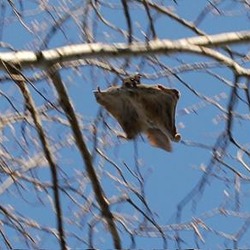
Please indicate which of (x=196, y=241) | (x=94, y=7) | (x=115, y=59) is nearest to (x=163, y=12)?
(x=94, y=7)

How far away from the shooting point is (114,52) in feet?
9.34

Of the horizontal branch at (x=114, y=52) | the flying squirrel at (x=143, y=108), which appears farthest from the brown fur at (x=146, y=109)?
the horizontal branch at (x=114, y=52)

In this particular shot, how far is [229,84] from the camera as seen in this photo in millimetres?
2992

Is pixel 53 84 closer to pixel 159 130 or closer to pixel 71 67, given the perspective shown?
pixel 71 67

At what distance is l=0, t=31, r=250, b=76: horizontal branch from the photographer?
2768mm

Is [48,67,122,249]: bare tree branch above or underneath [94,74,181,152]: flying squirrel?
underneath

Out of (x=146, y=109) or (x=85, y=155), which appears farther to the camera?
(x=146, y=109)

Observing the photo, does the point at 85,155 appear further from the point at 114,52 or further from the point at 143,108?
the point at 114,52

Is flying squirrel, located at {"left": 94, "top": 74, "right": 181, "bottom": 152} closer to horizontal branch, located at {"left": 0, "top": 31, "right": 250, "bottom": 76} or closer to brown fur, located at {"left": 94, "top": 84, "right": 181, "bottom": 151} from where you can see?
brown fur, located at {"left": 94, "top": 84, "right": 181, "bottom": 151}

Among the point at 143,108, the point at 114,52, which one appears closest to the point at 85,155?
the point at 143,108

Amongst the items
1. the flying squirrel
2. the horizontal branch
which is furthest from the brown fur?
the horizontal branch

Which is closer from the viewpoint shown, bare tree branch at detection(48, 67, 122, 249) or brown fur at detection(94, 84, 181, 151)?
bare tree branch at detection(48, 67, 122, 249)

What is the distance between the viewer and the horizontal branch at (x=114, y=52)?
277 cm

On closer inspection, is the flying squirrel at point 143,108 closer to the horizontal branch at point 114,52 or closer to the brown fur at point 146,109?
the brown fur at point 146,109
